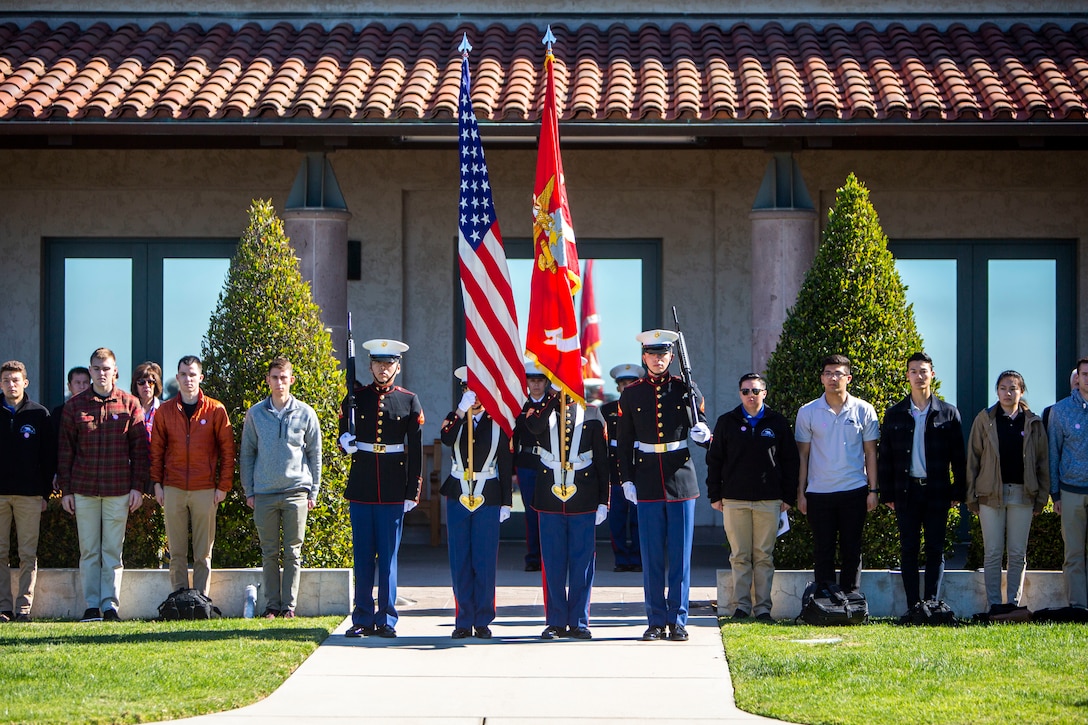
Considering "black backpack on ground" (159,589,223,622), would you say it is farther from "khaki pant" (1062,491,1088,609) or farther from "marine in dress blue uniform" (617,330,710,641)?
"khaki pant" (1062,491,1088,609)

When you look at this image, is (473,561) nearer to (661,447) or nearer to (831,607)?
(661,447)

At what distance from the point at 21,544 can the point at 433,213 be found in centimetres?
593

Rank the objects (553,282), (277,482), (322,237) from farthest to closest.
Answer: (322,237)
(277,482)
(553,282)

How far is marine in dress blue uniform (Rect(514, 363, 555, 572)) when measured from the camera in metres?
10.2

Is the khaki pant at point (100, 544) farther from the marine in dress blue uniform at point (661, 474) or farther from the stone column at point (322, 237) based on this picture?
the marine in dress blue uniform at point (661, 474)

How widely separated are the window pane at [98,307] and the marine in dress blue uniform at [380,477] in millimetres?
5837

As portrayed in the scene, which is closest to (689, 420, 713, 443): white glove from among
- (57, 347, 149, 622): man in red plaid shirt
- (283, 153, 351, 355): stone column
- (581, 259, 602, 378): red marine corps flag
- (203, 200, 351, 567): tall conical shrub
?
(203, 200, 351, 567): tall conical shrub

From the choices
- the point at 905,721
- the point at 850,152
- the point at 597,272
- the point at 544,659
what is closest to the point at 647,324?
the point at 597,272

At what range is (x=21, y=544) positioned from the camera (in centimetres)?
1074

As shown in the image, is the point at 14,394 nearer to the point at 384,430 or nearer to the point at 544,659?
the point at 384,430

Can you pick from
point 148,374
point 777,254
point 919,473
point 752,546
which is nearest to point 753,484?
point 752,546

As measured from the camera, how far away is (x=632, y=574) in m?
13.1

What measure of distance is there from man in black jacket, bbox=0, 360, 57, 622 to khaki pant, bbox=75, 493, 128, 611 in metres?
0.36

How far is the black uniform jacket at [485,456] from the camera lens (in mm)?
10039
